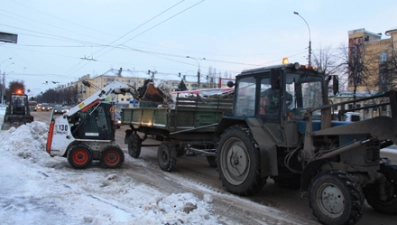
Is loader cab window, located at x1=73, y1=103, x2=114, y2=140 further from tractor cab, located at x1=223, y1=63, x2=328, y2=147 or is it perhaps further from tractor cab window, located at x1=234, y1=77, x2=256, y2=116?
tractor cab, located at x1=223, y1=63, x2=328, y2=147

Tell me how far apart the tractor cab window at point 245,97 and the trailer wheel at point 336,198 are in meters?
2.14

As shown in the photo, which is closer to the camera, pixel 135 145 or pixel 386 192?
pixel 386 192

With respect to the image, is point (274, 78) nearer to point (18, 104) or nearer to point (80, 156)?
point (80, 156)

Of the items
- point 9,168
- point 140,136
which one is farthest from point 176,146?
point 9,168

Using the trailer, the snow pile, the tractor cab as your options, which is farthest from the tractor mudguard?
the trailer

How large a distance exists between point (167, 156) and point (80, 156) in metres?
2.38

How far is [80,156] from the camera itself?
898cm

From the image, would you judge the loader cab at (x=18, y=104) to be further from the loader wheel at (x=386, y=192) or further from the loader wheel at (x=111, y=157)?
the loader wheel at (x=386, y=192)

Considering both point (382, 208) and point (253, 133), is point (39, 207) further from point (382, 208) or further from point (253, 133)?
point (382, 208)

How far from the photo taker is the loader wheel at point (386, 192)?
16.9ft

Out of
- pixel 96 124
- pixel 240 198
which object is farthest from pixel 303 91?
pixel 96 124

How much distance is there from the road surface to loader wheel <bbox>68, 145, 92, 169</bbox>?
1017 mm

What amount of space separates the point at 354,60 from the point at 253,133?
21224 mm

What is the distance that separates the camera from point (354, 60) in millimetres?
24047
